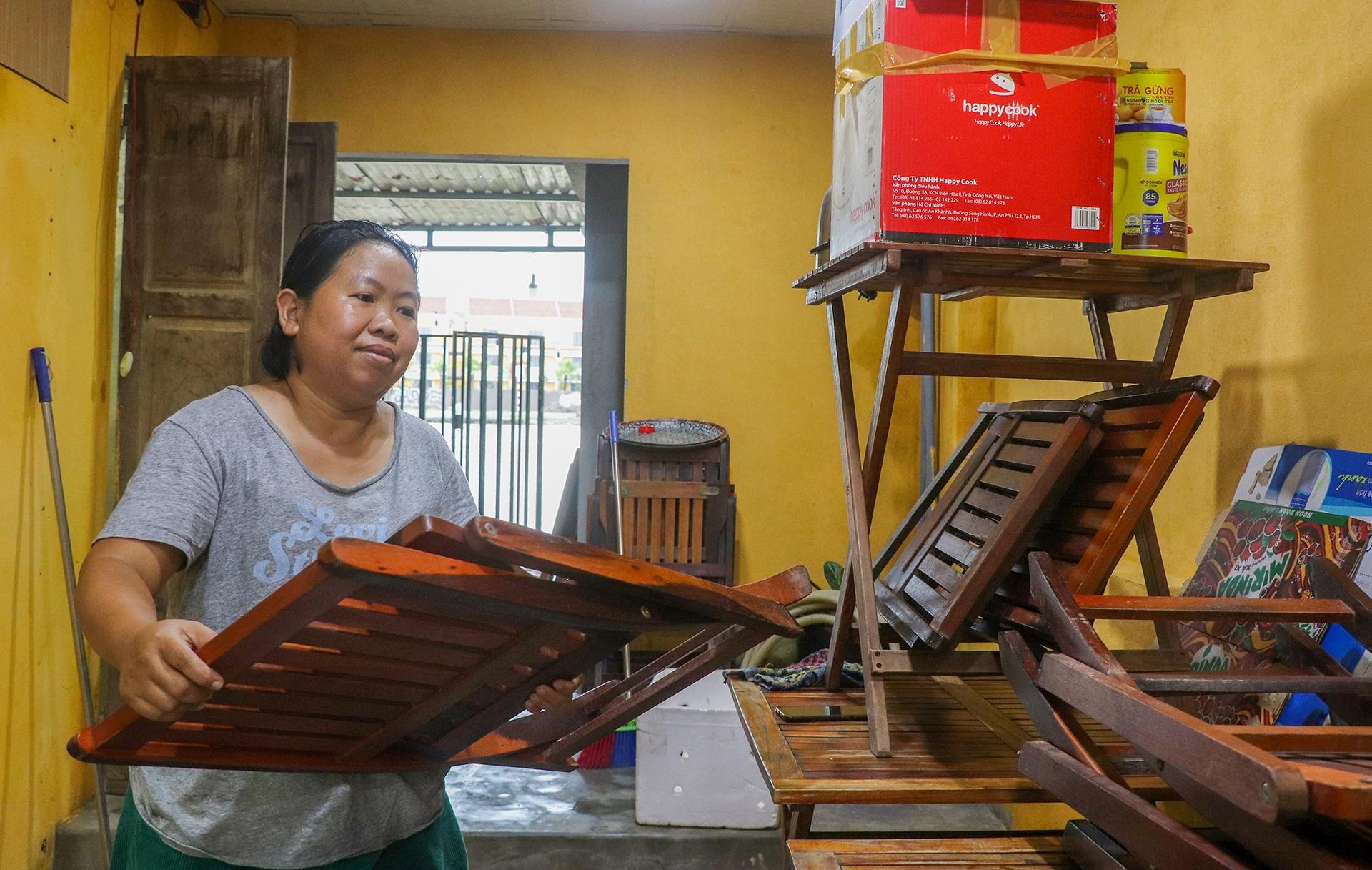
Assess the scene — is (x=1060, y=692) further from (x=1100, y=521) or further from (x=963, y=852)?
(x=1100, y=521)

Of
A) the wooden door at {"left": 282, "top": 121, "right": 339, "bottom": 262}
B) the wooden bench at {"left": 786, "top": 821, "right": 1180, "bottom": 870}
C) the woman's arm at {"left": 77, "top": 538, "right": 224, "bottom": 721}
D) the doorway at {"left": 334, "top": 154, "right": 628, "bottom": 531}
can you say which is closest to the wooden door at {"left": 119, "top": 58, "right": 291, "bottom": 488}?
the wooden door at {"left": 282, "top": 121, "right": 339, "bottom": 262}

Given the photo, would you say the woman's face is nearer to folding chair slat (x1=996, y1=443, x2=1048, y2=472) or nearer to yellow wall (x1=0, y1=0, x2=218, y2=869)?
folding chair slat (x1=996, y1=443, x2=1048, y2=472)

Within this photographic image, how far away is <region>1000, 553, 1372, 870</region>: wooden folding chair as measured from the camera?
837mm

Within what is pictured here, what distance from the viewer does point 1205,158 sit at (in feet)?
8.17

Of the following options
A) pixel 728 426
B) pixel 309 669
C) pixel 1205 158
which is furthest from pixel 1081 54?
pixel 728 426

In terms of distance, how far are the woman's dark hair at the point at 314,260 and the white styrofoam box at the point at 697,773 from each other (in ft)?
7.06

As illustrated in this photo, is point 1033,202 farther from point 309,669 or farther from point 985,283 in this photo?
point 309,669

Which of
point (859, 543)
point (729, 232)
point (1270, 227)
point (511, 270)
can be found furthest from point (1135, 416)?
point (511, 270)

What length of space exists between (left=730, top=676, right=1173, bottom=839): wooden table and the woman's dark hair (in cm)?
101

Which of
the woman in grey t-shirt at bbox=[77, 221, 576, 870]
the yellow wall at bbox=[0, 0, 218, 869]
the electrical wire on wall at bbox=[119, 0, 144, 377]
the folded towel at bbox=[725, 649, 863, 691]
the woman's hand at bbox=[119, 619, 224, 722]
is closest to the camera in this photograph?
the woman's hand at bbox=[119, 619, 224, 722]

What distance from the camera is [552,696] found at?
1.41 metres

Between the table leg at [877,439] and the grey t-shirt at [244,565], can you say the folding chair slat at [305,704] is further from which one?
the table leg at [877,439]

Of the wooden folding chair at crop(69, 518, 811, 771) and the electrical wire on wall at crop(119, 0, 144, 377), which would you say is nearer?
the wooden folding chair at crop(69, 518, 811, 771)

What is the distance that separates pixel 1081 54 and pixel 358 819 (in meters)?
1.71
